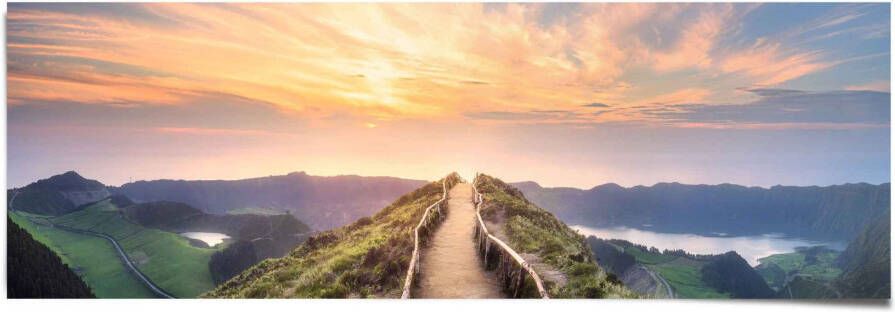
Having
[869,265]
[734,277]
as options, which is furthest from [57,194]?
[869,265]

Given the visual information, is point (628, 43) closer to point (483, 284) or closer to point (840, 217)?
point (840, 217)

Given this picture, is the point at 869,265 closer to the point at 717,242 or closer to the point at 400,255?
the point at 717,242

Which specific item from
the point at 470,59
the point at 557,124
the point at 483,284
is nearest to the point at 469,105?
the point at 470,59

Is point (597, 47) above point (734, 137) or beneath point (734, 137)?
above

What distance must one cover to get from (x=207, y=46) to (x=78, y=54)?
13.0 feet

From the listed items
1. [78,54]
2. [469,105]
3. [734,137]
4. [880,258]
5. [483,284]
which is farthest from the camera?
[469,105]

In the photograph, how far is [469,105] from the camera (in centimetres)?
1941

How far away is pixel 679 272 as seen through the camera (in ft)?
73.2

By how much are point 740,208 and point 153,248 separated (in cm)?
2886

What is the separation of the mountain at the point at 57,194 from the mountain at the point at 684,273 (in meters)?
17.5

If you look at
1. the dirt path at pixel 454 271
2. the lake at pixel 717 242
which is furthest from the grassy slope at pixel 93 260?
the lake at pixel 717 242

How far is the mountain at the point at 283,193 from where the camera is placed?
22.2 metres

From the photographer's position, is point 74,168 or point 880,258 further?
point 74,168

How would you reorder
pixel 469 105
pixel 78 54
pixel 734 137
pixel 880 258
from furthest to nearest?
1. pixel 469 105
2. pixel 734 137
3. pixel 78 54
4. pixel 880 258
